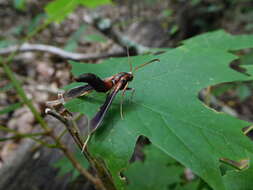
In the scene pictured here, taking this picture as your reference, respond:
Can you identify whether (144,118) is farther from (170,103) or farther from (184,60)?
(184,60)

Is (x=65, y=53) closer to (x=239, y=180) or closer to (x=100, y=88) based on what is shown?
(x=100, y=88)

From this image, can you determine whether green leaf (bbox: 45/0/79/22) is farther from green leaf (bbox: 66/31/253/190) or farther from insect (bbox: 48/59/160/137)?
insect (bbox: 48/59/160/137)

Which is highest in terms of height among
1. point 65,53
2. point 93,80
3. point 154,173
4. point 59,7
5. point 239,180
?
point 59,7

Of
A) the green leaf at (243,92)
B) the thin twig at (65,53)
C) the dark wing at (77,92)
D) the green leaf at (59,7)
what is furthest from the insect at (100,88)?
the green leaf at (243,92)

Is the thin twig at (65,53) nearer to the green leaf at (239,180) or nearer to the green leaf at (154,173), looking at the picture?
the green leaf at (154,173)

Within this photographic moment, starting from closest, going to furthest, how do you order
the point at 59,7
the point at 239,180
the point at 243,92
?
the point at 239,180, the point at 59,7, the point at 243,92

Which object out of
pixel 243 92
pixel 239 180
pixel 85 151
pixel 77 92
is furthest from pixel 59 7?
pixel 243 92

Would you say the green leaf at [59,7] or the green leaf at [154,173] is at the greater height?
the green leaf at [59,7]
